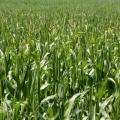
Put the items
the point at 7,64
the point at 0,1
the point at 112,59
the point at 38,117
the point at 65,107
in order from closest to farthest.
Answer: the point at 38,117
the point at 65,107
the point at 7,64
the point at 112,59
the point at 0,1

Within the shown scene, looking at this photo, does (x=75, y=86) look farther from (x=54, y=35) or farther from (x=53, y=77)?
(x=54, y=35)

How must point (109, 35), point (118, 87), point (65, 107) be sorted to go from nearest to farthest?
1. point (65, 107)
2. point (118, 87)
3. point (109, 35)

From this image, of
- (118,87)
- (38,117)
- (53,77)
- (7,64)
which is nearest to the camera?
(38,117)

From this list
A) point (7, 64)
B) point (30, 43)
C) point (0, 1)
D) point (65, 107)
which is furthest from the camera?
point (0, 1)

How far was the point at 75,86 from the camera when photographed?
3578mm

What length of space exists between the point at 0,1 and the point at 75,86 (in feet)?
63.3

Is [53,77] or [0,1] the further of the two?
[0,1]

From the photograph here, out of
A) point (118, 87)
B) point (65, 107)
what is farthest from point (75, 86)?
point (65, 107)

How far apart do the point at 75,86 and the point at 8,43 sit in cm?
218

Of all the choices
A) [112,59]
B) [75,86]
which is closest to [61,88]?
[75,86]

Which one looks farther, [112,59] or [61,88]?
[112,59]

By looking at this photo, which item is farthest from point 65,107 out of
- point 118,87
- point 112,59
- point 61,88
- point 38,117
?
point 112,59

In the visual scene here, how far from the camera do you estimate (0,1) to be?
72.5 ft

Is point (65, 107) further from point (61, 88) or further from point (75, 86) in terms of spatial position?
point (75, 86)
